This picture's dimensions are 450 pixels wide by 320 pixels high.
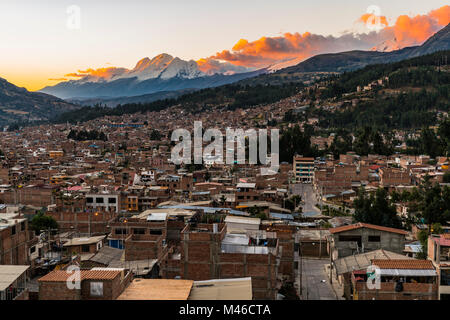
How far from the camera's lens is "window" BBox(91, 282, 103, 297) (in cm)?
618

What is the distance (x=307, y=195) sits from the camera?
23078 millimetres

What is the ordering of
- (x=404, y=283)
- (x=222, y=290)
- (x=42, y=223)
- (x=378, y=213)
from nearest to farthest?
(x=222, y=290), (x=404, y=283), (x=42, y=223), (x=378, y=213)

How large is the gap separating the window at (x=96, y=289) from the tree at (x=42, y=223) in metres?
8.54

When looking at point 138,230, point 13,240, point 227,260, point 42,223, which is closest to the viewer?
point 227,260

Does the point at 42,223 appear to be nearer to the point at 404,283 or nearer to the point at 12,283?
the point at 12,283

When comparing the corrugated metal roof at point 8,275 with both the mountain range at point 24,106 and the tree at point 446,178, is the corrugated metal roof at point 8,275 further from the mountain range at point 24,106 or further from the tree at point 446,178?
the mountain range at point 24,106

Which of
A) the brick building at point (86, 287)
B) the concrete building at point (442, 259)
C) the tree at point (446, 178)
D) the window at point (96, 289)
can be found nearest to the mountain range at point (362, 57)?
the tree at point (446, 178)

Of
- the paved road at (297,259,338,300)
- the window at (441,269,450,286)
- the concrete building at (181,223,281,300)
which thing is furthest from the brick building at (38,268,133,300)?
the window at (441,269,450,286)

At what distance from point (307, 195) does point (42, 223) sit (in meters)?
12.8

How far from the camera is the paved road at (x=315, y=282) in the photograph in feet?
31.4

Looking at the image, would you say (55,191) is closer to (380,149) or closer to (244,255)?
(244,255)

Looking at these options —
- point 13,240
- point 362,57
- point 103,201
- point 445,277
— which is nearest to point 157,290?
point 445,277

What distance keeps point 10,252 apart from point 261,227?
527 centimetres

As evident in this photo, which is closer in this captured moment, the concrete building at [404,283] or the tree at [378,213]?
the concrete building at [404,283]
